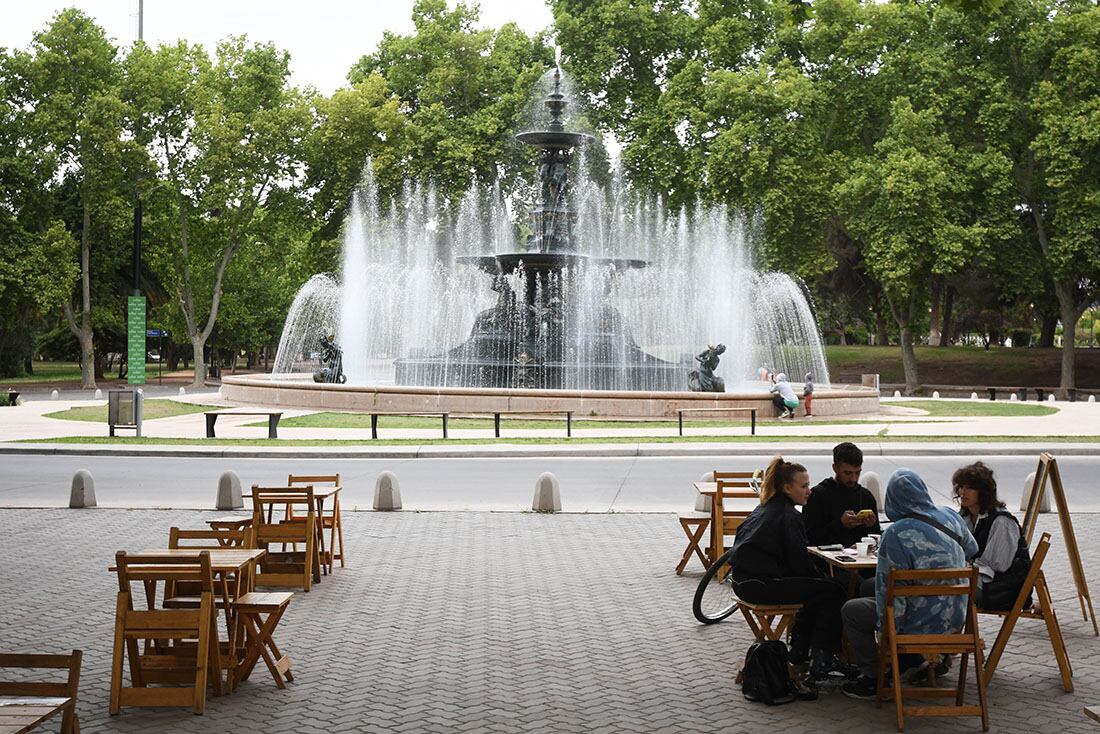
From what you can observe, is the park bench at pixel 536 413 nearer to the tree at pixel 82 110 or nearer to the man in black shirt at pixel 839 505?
the man in black shirt at pixel 839 505

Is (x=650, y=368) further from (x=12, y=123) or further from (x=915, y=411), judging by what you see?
(x=12, y=123)

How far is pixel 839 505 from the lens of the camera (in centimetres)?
844

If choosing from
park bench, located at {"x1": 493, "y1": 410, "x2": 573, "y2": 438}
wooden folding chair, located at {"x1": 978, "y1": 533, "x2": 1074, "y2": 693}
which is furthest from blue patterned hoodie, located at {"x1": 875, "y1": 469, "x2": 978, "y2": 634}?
park bench, located at {"x1": 493, "y1": 410, "x2": 573, "y2": 438}

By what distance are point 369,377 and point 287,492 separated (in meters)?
36.2

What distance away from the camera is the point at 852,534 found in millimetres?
8406

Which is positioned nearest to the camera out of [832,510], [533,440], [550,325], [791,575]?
[791,575]

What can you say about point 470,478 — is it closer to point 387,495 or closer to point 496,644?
point 387,495

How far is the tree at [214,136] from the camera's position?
2093 inches

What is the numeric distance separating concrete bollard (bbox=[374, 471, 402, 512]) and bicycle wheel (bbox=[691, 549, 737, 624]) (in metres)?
6.00

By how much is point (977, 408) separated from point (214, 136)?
34.2 meters

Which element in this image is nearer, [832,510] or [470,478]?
[832,510]

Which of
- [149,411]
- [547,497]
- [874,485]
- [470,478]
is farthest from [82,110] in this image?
[874,485]

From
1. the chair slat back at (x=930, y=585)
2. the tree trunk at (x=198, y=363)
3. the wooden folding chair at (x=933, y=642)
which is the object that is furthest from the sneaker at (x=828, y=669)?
the tree trunk at (x=198, y=363)

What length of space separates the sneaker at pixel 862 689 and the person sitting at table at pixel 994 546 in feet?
3.18
